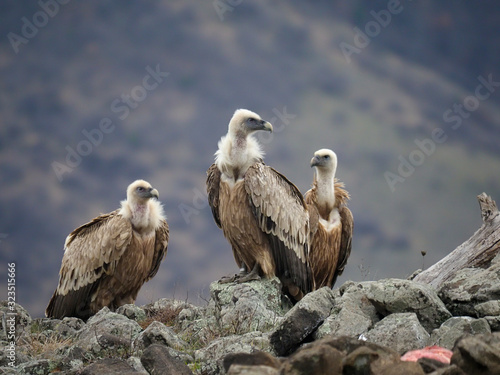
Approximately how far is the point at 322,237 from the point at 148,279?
140 inches

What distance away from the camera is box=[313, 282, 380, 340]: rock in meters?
7.46

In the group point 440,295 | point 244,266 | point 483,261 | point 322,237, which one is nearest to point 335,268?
point 322,237

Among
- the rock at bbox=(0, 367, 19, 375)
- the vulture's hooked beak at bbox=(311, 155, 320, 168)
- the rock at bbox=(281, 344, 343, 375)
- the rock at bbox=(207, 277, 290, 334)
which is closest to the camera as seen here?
the rock at bbox=(281, 344, 343, 375)

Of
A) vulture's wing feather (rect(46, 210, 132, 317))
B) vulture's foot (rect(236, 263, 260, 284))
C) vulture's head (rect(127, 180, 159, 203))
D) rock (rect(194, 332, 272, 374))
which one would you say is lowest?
rock (rect(194, 332, 272, 374))

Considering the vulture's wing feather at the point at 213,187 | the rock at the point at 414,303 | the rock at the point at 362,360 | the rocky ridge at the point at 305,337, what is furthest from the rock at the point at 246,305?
the rock at the point at 362,360

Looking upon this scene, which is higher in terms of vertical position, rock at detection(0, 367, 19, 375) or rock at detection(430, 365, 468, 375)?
rock at detection(0, 367, 19, 375)

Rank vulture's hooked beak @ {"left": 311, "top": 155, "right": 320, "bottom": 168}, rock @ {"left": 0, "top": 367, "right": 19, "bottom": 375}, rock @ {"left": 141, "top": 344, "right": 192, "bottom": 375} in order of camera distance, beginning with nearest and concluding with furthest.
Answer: rock @ {"left": 141, "top": 344, "right": 192, "bottom": 375}, rock @ {"left": 0, "top": 367, "right": 19, "bottom": 375}, vulture's hooked beak @ {"left": 311, "top": 155, "right": 320, "bottom": 168}

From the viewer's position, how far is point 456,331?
6691 mm

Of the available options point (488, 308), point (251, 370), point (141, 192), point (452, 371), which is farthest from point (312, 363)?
point (141, 192)

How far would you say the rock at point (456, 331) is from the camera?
6633 mm

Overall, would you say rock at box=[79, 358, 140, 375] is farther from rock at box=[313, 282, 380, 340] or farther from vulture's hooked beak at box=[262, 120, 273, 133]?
vulture's hooked beak at box=[262, 120, 273, 133]

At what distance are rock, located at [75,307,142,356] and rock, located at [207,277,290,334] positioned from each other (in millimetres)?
1194

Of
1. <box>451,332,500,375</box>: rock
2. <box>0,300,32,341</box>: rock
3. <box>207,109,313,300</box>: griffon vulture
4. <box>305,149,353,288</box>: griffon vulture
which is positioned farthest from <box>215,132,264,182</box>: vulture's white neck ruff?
<box>451,332,500,375</box>: rock

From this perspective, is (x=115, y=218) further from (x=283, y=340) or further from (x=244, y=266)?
(x=283, y=340)
